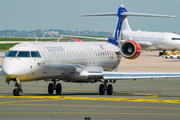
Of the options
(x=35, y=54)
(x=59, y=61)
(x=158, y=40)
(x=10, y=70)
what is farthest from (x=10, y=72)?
(x=158, y=40)

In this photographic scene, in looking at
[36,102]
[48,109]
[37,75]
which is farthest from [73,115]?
[37,75]

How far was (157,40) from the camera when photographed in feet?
275

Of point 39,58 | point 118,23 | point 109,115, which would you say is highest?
point 118,23

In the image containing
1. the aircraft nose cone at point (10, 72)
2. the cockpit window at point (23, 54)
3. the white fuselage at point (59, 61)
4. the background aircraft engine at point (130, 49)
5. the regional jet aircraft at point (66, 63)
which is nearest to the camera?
the aircraft nose cone at point (10, 72)

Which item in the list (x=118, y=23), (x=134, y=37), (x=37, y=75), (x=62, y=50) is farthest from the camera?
(x=134, y=37)

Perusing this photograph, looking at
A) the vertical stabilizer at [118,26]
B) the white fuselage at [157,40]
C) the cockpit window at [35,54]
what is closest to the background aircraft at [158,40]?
the white fuselage at [157,40]

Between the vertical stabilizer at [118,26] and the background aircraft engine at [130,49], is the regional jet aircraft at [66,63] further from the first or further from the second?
the vertical stabilizer at [118,26]

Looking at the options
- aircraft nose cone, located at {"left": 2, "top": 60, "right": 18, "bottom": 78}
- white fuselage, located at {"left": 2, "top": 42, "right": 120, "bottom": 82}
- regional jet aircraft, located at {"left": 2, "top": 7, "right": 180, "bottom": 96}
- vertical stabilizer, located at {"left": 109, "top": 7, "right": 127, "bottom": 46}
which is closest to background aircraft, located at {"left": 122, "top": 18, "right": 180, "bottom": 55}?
vertical stabilizer, located at {"left": 109, "top": 7, "right": 127, "bottom": 46}

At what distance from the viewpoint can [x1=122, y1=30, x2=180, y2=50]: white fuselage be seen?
81875 millimetres

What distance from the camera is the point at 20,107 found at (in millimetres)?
16594

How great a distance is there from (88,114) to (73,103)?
11.2ft

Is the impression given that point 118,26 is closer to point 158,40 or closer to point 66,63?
point 66,63

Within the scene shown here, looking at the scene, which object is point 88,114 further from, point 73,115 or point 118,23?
point 118,23

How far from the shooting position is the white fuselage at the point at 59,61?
20.4 m
